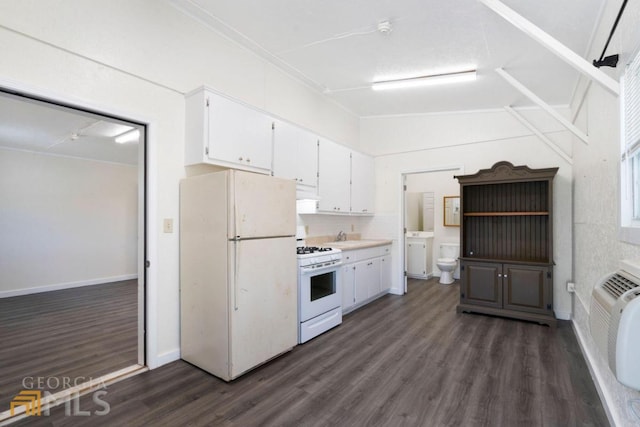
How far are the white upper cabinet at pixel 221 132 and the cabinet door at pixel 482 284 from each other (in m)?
3.13

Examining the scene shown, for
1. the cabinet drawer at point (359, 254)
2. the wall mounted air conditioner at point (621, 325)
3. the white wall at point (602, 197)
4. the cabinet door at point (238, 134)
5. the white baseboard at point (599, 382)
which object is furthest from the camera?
the cabinet drawer at point (359, 254)

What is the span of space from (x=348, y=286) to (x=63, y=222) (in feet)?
17.9

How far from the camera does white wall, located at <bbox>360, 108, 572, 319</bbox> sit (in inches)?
157

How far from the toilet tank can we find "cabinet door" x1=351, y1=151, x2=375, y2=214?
7.14 ft

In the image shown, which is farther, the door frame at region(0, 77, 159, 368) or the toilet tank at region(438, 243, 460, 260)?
the toilet tank at region(438, 243, 460, 260)

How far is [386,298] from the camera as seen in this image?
196 inches

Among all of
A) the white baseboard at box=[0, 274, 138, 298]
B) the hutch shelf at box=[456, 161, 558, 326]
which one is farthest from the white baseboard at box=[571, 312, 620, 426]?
the white baseboard at box=[0, 274, 138, 298]

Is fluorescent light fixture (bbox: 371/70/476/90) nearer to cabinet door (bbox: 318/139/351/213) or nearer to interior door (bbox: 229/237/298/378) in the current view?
cabinet door (bbox: 318/139/351/213)

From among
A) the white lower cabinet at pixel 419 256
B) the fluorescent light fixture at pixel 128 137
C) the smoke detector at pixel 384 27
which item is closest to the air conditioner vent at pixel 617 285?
the smoke detector at pixel 384 27

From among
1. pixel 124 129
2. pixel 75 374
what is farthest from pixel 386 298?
pixel 124 129

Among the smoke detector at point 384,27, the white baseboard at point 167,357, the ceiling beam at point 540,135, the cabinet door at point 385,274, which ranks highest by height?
the smoke detector at point 384,27

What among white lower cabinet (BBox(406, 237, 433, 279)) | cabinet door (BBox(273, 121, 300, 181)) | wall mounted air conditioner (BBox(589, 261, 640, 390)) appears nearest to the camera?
wall mounted air conditioner (BBox(589, 261, 640, 390))

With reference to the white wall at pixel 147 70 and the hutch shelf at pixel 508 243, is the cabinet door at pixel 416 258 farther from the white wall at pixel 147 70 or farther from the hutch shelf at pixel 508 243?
the white wall at pixel 147 70

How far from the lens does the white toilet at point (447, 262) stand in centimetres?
595
